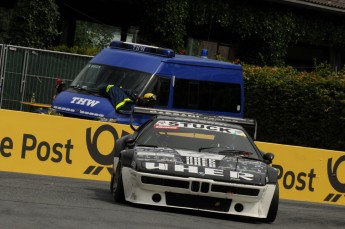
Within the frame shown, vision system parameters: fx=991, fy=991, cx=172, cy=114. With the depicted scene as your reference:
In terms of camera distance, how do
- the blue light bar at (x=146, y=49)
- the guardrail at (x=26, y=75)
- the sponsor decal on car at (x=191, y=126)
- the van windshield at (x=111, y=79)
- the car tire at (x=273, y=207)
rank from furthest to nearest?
the guardrail at (x=26, y=75)
the blue light bar at (x=146, y=49)
the van windshield at (x=111, y=79)
the sponsor decal on car at (x=191, y=126)
the car tire at (x=273, y=207)

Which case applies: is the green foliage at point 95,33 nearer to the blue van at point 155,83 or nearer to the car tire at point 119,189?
the blue van at point 155,83

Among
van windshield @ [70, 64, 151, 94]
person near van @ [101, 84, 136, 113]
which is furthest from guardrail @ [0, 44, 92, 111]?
person near van @ [101, 84, 136, 113]

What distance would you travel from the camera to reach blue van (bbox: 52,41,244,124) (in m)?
19.7

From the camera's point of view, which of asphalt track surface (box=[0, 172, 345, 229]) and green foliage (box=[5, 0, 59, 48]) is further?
green foliage (box=[5, 0, 59, 48])

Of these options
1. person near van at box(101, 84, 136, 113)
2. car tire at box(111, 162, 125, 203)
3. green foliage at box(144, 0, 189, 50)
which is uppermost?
green foliage at box(144, 0, 189, 50)

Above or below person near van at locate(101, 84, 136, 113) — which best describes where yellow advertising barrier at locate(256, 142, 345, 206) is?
below

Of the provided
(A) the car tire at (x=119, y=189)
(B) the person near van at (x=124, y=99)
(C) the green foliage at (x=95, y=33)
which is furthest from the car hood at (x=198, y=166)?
(C) the green foliage at (x=95, y=33)

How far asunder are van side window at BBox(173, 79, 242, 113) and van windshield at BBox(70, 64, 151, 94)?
2.95ft

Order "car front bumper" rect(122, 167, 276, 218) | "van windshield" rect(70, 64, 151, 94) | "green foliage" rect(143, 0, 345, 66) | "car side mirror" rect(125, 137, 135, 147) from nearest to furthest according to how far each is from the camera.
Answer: "car front bumper" rect(122, 167, 276, 218)
"car side mirror" rect(125, 137, 135, 147)
"van windshield" rect(70, 64, 151, 94)
"green foliage" rect(143, 0, 345, 66)

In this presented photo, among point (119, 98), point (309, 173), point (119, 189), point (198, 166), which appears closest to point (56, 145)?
point (119, 98)

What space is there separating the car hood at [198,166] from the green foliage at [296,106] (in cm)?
1130

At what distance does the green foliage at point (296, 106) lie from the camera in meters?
23.5

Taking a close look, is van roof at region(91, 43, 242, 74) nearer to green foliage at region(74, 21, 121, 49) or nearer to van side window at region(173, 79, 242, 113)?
van side window at region(173, 79, 242, 113)

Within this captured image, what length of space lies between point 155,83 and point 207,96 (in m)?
1.65
